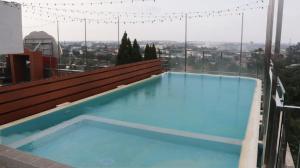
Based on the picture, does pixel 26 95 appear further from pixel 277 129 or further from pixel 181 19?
pixel 181 19

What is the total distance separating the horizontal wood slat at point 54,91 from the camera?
4359mm

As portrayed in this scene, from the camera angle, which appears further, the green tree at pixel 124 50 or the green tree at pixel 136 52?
the green tree at pixel 136 52

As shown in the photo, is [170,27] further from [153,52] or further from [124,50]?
[124,50]

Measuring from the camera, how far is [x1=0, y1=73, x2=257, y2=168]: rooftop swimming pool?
3.57m

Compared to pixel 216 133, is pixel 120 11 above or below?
above

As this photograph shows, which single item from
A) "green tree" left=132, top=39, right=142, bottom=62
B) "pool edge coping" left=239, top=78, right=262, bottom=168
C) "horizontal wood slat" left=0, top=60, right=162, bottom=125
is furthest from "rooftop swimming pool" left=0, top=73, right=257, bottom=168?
"green tree" left=132, top=39, right=142, bottom=62

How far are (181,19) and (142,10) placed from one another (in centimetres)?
205

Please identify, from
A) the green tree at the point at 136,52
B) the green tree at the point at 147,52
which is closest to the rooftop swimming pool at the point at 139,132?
the green tree at the point at 136,52

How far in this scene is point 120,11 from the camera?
968cm

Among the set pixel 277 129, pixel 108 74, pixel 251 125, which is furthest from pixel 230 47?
pixel 277 129

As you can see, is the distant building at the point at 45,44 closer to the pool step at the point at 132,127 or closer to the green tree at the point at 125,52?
the green tree at the point at 125,52

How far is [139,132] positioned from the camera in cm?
443

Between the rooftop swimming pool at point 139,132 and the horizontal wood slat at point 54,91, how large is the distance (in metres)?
0.25

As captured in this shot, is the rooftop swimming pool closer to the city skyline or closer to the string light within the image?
the string light
